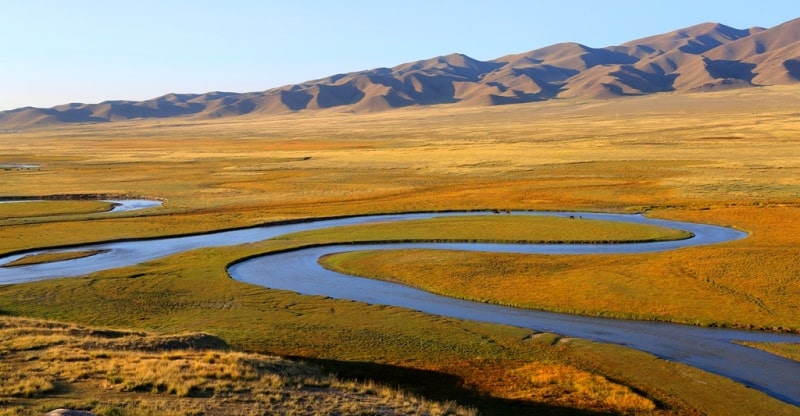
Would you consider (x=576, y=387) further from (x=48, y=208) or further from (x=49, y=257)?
(x=48, y=208)

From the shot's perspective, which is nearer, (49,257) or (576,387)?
(576,387)

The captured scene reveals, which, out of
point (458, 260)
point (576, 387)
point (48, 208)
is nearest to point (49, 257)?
point (48, 208)

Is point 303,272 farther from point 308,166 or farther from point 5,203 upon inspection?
point 308,166

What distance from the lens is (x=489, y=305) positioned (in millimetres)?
32812

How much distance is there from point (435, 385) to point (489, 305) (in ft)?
35.9

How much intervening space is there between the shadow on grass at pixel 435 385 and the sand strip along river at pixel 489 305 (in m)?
6.80

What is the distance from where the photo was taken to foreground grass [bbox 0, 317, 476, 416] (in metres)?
16.6

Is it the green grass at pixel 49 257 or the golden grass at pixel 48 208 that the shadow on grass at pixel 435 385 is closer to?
the green grass at pixel 49 257

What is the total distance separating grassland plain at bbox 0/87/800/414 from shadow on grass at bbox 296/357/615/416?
0.08 metres

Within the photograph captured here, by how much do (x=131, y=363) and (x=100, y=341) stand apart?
4.00 m

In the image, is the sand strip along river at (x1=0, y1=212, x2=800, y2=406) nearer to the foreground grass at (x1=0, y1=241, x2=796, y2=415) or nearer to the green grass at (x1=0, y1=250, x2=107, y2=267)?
the green grass at (x1=0, y1=250, x2=107, y2=267)

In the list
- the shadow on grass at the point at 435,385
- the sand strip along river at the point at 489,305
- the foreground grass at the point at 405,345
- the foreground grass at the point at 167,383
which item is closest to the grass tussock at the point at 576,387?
the foreground grass at the point at 405,345

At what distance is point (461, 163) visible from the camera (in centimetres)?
10175

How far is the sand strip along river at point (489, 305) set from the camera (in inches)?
962
